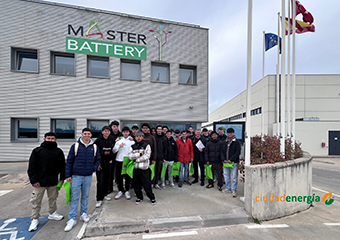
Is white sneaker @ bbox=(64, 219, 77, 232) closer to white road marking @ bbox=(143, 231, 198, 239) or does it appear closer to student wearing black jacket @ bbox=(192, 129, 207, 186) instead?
white road marking @ bbox=(143, 231, 198, 239)

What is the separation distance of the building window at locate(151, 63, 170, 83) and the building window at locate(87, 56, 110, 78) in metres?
3.13

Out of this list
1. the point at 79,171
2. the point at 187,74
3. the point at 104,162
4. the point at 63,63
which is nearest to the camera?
the point at 79,171

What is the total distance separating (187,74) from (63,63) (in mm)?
8512

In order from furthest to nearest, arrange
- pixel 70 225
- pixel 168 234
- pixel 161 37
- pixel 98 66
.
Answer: pixel 161 37, pixel 98 66, pixel 70 225, pixel 168 234

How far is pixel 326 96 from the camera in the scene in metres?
20.5

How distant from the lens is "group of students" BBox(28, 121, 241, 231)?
11.3 feet

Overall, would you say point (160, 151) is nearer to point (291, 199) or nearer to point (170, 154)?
point (170, 154)

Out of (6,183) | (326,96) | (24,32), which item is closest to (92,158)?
(6,183)

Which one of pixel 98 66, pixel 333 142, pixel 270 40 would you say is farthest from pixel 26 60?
pixel 333 142

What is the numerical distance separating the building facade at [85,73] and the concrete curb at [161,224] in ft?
27.1

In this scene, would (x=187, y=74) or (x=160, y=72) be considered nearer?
(x=160, y=72)

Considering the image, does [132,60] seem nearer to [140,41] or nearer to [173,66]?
[140,41]

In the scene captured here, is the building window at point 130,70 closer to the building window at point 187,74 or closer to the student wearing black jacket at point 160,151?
the building window at point 187,74

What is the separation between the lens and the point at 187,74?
12.6 metres
